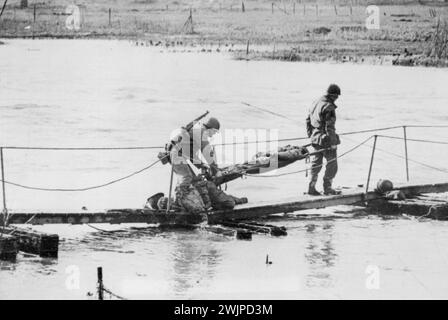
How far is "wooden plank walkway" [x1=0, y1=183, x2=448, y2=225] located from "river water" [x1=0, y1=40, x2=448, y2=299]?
7.1 inches

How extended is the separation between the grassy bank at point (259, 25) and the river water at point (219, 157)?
0.67 meters

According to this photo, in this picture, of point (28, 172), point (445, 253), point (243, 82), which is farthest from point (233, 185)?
point (243, 82)

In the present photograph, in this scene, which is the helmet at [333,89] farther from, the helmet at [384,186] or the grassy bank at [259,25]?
the grassy bank at [259,25]

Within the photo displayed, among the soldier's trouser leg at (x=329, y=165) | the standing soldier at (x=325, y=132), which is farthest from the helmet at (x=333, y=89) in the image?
the soldier's trouser leg at (x=329, y=165)

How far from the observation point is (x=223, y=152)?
1900 cm

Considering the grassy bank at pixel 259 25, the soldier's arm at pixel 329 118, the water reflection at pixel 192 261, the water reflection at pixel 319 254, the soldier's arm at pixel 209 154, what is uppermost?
the grassy bank at pixel 259 25

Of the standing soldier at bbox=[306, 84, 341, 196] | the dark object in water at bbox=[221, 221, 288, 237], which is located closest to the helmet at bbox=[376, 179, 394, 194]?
the standing soldier at bbox=[306, 84, 341, 196]

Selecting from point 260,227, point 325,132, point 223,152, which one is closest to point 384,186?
point 325,132

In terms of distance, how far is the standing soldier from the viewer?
13055 millimetres

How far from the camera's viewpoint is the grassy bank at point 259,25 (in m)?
30.5

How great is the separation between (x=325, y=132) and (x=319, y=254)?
7.63ft

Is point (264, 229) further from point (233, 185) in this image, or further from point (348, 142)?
point (348, 142)

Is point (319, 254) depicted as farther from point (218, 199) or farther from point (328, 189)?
point (328, 189)

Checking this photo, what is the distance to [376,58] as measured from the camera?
30.6 m
